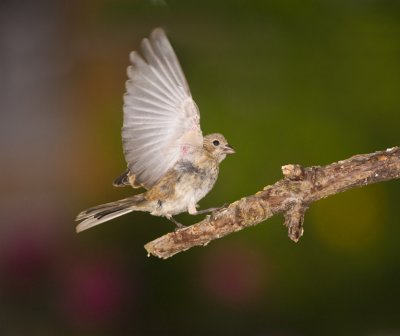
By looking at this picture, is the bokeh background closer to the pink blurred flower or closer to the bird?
the pink blurred flower

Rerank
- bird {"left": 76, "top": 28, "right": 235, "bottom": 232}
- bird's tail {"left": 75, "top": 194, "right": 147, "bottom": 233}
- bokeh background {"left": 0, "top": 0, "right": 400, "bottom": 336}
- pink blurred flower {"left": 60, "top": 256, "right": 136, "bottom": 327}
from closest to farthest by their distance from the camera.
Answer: bird {"left": 76, "top": 28, "right": 235, "bottom": 232}
bird's tail {"left": 75, "top": 194, "right": 147, "bottom": 233}
pink blurred flower {"left": 60, "top": 256, "right": 136, "bottom": 327}
bokeh background {"left": 0, "top": 0, "right": 400, "bottom": 336}

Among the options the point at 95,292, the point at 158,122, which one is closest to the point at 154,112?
the point at 158,122

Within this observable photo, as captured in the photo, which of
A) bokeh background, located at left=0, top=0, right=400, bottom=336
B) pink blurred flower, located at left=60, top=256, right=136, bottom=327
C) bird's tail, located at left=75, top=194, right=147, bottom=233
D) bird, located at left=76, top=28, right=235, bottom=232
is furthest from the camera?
bokeh background, located at left=0, top=0, right=400, bottom=336

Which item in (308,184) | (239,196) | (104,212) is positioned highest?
(239,196)

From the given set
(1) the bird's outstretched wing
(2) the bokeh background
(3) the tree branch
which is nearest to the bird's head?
(1) the bird's outstretched wing

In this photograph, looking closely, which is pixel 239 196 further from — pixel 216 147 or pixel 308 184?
pixel 308 184
